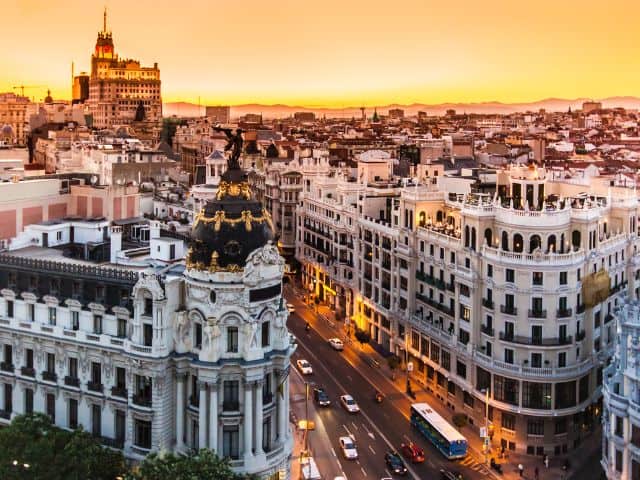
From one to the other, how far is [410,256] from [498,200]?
18397 millimetres

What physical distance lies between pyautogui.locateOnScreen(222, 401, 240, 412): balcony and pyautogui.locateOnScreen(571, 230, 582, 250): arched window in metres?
44.3

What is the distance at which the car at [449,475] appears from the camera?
8225 cm

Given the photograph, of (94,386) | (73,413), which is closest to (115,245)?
(94,386)

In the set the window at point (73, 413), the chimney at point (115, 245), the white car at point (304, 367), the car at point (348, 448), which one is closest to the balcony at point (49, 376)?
the window at point (73, 413)

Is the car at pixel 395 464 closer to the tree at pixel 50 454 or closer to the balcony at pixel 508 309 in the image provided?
the balcony at pixel 508 309

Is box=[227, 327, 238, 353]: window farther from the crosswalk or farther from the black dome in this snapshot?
the crosswalk

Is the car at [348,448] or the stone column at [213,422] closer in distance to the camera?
the stone column at [213,422]

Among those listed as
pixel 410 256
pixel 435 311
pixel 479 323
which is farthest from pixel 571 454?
pixel 410 256

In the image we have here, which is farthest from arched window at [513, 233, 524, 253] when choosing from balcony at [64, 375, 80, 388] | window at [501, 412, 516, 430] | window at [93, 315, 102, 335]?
balcony at [64, 375, 80, 388]

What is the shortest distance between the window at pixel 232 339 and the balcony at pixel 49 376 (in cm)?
1742

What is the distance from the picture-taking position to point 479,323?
96.6 m

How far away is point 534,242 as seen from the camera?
302ft

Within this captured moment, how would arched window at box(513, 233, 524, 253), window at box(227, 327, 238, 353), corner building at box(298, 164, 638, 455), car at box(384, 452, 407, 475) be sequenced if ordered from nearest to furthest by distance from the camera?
window at box(227, 327, 238, 353), car at box(384, 452, 407, 475), corner building at box(298, 164, 638, 455), arched window at box(513, 233, 524, 253)

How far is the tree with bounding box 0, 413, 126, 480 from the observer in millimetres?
63281
